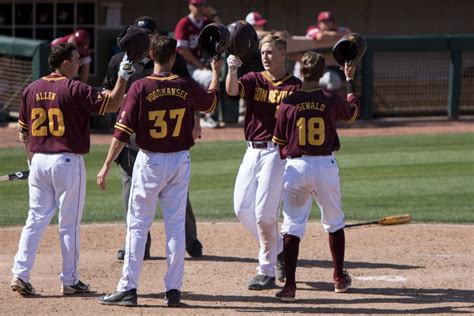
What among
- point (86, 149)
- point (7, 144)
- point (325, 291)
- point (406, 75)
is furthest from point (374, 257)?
point (406, 75)

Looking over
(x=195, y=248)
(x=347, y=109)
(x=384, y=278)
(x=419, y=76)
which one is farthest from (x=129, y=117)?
(x=419, y=76)

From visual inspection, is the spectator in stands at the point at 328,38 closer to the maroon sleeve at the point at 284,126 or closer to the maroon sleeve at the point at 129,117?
the maroon sleeve at the point at 284,126

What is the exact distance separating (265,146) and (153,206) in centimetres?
107

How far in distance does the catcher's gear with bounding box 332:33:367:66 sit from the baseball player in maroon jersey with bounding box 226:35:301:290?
0.38 m

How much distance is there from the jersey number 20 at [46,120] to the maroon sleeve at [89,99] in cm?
16

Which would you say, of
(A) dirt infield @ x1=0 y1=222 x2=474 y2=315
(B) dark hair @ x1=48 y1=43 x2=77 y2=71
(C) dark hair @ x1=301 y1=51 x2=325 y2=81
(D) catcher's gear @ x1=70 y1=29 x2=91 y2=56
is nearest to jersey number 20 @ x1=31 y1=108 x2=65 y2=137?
(B) dark hair @ x1=48 y1=43 x2=77 y2=71

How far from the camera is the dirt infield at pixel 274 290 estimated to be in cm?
745

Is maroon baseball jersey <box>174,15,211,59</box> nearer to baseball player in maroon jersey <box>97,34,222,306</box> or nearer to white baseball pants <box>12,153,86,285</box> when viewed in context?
white baseball pants <box>12,153,86,285</box>

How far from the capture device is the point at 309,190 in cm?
768

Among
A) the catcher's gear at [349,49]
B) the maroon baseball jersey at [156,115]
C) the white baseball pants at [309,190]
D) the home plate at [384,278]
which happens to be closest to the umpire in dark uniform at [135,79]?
the maroon baseball jersey at [156,115]

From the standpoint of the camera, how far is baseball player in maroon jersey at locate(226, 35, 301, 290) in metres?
7.99

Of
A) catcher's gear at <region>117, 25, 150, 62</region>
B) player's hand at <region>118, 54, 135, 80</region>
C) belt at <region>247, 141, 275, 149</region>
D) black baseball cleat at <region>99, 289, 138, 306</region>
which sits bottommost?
black baseball cleat at <region>99, 289, 138, 306</region>

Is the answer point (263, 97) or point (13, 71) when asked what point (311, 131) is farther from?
point (13, 71)

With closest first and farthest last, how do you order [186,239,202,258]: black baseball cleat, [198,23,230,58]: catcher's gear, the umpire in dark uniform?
[198,23,230,58]: catcher's gear < the umpire in dark uniform < [186,239,202,258]: black baseball cleat
